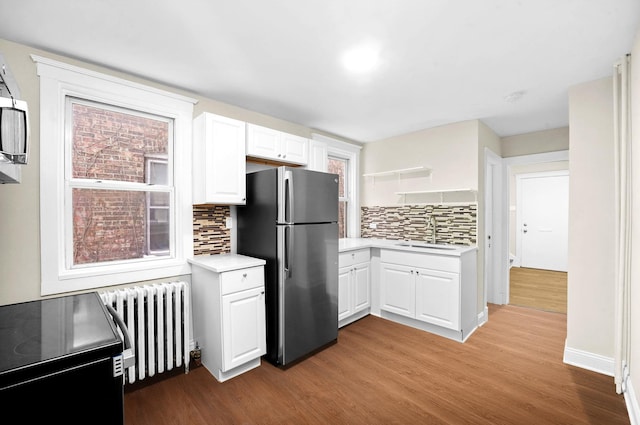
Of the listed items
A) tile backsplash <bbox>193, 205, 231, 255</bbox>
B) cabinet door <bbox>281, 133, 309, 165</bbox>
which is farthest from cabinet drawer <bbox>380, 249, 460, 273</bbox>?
tile backsplash <bbox>193, 205, 231, 255</bbox>

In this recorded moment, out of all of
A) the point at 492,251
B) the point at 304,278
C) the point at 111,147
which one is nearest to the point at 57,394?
the point at 304,278

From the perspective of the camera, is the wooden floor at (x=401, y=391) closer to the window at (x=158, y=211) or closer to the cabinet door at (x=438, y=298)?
the cabinet door at (x=438, y=298)

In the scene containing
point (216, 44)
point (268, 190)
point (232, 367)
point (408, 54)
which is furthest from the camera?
point (268, 190)

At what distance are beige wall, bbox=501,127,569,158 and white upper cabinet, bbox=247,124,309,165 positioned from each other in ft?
9.80

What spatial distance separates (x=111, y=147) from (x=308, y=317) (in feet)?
7.26

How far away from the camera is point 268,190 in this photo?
8.42 feet

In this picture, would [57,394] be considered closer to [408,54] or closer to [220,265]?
[220,265]

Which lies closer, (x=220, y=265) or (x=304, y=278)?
(x=220, y=265)

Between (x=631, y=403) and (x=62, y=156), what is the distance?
4.23 metres

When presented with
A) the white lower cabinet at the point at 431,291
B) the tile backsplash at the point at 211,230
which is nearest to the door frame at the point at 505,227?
the white lower cabinet at the point at 431,291

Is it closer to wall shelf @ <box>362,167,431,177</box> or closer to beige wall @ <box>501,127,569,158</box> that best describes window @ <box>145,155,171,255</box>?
wall shelf @ <box>362,167,431,177</box>

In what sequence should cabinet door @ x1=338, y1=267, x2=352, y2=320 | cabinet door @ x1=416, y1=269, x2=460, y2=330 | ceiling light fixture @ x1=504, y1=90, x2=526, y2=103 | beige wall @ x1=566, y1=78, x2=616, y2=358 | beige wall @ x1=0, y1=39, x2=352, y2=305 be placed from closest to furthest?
beige wall @ x1=0, y1=39, x2=352, y2=305, beige wall @ x1=566, y1=78, x2=616, y2=358, ceiling light fixture @ x1=504, y1=90, x2=526, y2=103, cabinet door @ x1=416, y1=269, x2=460, y2=330, cabinet door @ x1=338, y1=267, x2=352, y2=320

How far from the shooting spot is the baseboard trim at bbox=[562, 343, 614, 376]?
2355 mm

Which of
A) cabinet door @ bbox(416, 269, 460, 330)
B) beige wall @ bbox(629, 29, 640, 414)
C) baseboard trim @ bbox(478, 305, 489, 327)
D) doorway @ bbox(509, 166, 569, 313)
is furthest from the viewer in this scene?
doorway @ bbox(509, 166, 569, 313)
